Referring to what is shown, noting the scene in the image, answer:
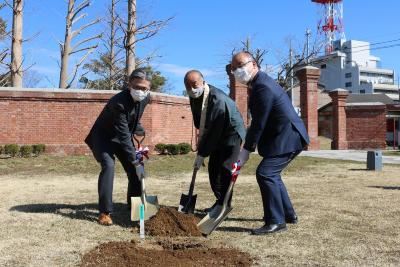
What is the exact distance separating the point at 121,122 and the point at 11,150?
1146 cm

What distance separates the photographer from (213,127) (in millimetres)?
5340

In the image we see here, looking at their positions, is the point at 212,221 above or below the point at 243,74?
below

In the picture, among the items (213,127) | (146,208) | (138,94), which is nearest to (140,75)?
(138,94)

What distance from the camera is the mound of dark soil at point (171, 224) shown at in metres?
4.95

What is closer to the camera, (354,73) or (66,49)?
(66,49)

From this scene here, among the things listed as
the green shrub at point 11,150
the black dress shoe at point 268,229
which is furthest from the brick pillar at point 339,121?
the black dress shoe at point 268,229

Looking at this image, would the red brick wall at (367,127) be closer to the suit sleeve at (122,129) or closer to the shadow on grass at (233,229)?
the shadow on grass at (233,229)

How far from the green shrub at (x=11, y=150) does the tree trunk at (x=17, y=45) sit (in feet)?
21.8

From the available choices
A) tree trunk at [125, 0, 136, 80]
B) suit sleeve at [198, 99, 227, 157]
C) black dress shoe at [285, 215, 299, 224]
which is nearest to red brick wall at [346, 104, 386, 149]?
tree trunk at [125, 0, 136, 80]

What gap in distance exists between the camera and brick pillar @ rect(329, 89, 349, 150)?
24625 millimetres

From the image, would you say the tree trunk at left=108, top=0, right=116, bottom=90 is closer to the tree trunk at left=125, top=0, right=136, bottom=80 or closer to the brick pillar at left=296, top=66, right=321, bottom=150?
the tree trunk at left=125, top=0, right=136, bottom=80

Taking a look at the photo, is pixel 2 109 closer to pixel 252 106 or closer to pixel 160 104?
pixel 160 104

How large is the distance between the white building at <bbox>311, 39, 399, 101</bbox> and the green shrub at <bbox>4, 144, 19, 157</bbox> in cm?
8882

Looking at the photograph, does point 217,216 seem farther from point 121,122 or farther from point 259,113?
point 121,122
